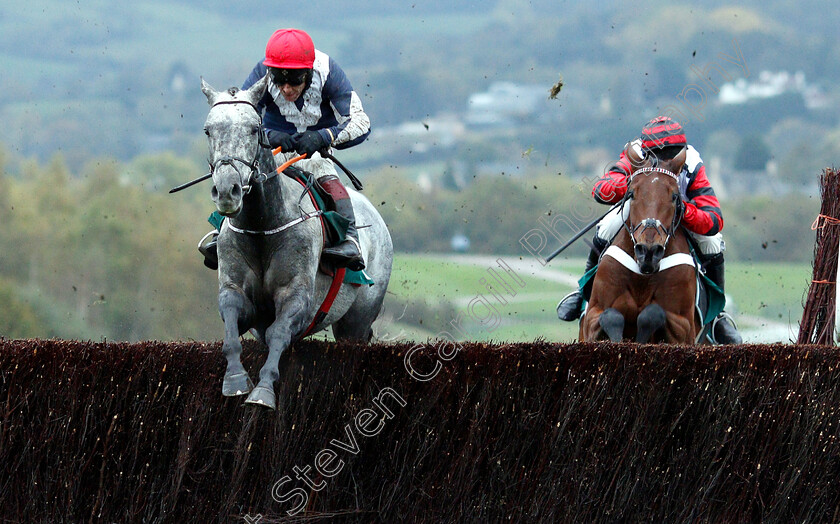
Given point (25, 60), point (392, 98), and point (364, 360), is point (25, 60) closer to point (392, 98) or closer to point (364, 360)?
point (392, 98)

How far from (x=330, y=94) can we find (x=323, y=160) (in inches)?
16.2

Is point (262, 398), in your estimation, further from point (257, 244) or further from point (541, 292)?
point (541, 292)

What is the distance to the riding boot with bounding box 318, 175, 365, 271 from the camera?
609cm

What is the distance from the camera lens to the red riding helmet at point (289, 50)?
5.96 meters

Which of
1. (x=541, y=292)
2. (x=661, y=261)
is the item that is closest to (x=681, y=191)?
(x=661, y=261)

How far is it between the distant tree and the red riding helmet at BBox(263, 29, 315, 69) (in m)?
28.9

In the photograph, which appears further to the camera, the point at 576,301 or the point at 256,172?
the point at 576,301

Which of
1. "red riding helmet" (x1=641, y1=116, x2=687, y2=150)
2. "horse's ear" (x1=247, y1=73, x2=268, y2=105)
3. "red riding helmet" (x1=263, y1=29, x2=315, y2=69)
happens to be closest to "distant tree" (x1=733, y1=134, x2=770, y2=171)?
"red riding helmet" (x1=641, y1=116, x2=687, y2=150)

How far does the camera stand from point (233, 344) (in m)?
5.30

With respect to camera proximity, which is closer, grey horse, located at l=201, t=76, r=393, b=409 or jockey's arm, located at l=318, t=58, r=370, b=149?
grey horse, located at l=201, t=76, r=393, b=409

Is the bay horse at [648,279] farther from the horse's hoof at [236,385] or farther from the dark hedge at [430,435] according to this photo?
the horse's hoof at [236,385]

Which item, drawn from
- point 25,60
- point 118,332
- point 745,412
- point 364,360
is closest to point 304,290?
point 364,360

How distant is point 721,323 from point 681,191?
4.62ft

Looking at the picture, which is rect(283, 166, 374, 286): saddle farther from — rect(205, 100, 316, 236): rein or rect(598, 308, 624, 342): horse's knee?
rect(598, 308, 624, 342): horse's knee
